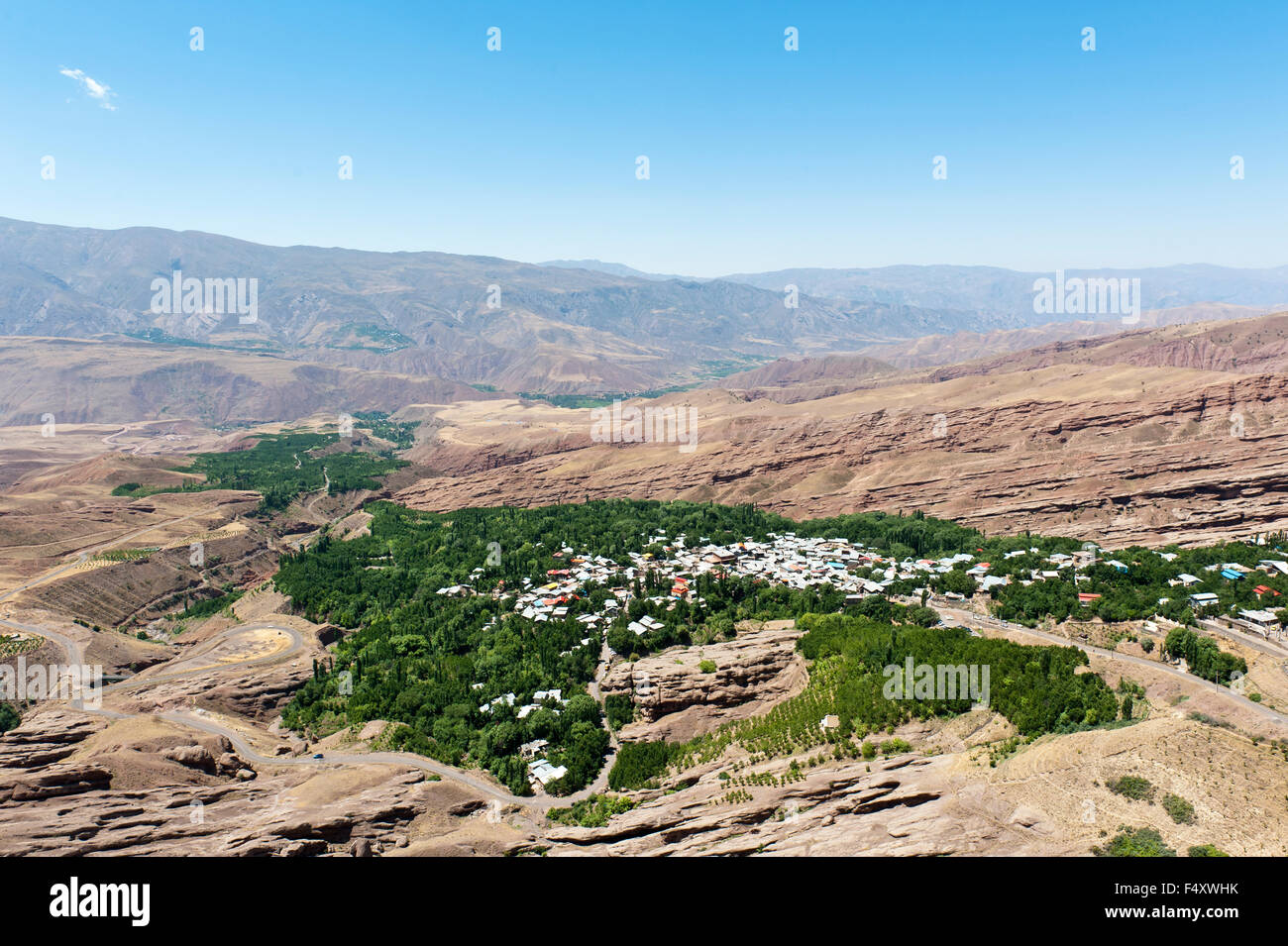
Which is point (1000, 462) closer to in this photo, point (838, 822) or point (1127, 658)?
A: point (1127, 658)

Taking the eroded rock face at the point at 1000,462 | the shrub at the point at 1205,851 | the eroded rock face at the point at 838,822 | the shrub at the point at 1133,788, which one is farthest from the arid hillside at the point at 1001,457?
the shrub at the point at 1205,851

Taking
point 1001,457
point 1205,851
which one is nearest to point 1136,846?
point 1205,851

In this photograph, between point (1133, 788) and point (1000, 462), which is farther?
point (1000, 462)

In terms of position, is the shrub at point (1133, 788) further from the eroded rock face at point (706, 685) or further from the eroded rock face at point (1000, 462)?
the eroded rock face at point (1000, 462)

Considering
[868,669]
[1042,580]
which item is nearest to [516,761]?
[868,669]

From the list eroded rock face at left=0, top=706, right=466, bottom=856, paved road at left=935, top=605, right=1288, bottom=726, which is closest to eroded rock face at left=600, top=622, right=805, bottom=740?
eroded rock face at left=0, top=706, right=466, bottom=856
